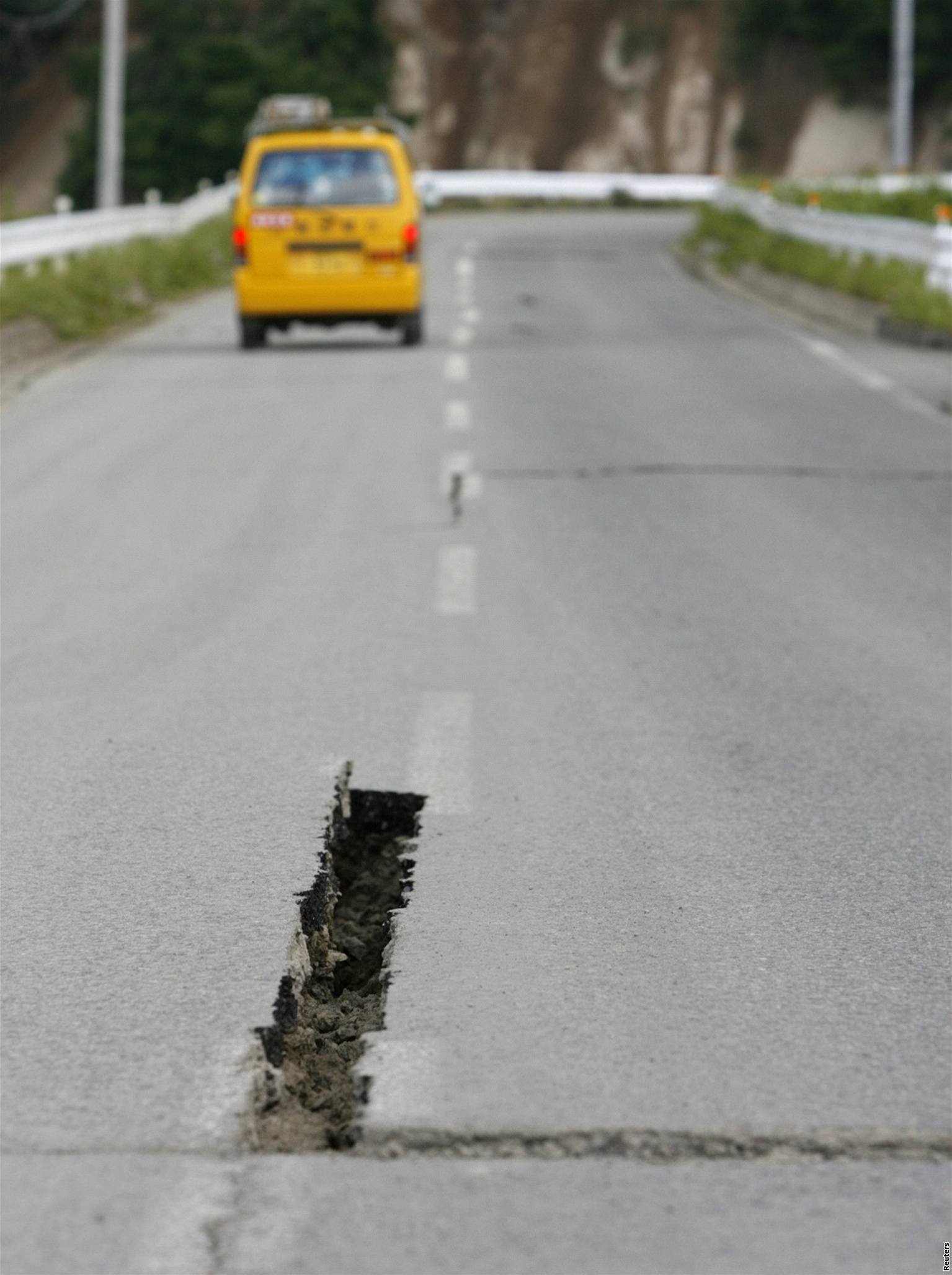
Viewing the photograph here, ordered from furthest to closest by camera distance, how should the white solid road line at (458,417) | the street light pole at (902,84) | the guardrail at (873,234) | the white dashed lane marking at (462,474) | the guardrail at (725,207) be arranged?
1. the street light pole at (902,84)
2. the guardrail at (873,234)
3. the guardrail at (725,207)
4. the white solid road line at (458,417)
5. the white dashed lane marking at (462,474)

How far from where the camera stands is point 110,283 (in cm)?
2394

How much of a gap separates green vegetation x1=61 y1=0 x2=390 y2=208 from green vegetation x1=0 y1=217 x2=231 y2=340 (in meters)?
36.1

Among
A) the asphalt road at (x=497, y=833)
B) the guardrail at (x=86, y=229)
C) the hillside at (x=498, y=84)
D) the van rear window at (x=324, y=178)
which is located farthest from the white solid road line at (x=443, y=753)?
the hillside at (x=498, y=84)

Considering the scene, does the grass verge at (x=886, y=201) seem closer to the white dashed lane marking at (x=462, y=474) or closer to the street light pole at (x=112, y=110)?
the street light pole at (x=112, y=110)

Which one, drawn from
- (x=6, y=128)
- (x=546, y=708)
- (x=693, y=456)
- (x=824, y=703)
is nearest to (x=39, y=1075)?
(x=546, y=708)

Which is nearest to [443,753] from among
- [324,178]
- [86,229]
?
[324,178]

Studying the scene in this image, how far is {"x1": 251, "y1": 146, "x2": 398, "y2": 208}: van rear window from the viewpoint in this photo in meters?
20.4

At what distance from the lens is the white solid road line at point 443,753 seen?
5.85 metres

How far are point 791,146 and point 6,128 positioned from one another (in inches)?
1097

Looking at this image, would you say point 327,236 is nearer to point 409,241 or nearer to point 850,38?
point 409,241

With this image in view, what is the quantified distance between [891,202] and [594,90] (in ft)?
134

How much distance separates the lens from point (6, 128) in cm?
7681

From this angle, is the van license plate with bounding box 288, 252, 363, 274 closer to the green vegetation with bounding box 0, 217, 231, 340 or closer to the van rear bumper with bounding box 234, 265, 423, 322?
the van rear bumper with bounding box 234, 265, 423, 322

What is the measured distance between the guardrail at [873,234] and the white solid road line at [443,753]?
1600cm
